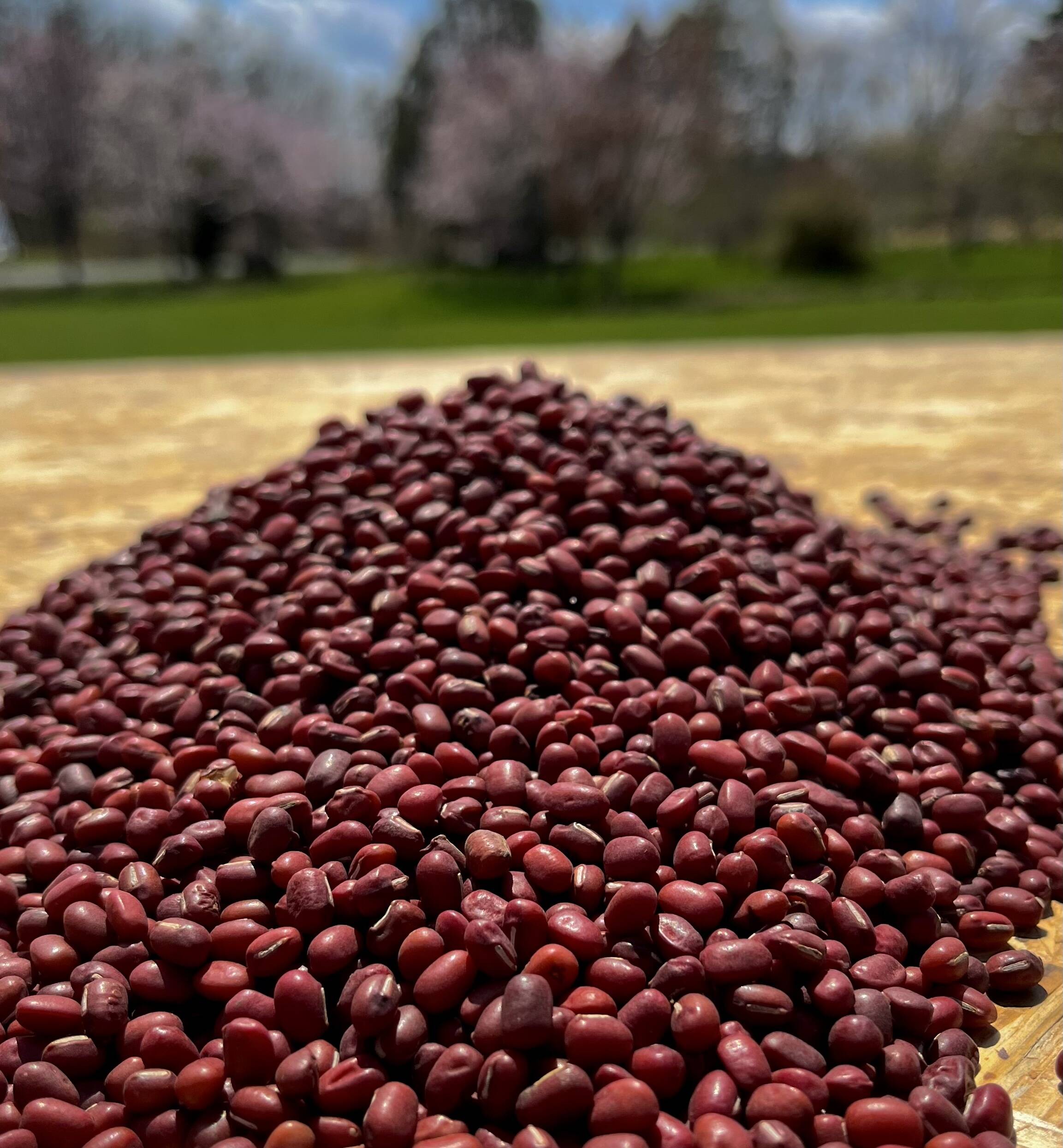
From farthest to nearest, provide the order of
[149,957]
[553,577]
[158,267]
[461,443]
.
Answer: [158,267], [461,443], [553,577], [149,957]

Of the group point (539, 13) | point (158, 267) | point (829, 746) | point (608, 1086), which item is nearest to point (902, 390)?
point (829, 746)

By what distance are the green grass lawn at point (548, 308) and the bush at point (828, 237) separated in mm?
575

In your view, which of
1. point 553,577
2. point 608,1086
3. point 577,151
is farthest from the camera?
point 577,151

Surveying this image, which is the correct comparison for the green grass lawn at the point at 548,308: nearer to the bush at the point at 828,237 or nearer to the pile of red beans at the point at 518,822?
the bush at the point at 828,237

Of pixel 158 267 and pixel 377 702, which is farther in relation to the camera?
pixel 158 267

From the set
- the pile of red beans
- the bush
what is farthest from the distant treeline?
the pile of red beans

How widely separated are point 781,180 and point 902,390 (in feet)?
91.7

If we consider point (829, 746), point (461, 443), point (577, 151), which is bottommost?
point (829, 746)

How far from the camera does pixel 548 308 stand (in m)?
20.8

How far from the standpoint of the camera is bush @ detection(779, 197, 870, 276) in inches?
929

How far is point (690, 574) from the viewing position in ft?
7.54

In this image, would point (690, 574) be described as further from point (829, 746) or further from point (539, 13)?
point (539, 13)

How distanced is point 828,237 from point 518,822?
2421 centimetres

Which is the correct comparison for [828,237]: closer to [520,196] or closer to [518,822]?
[520,196]
